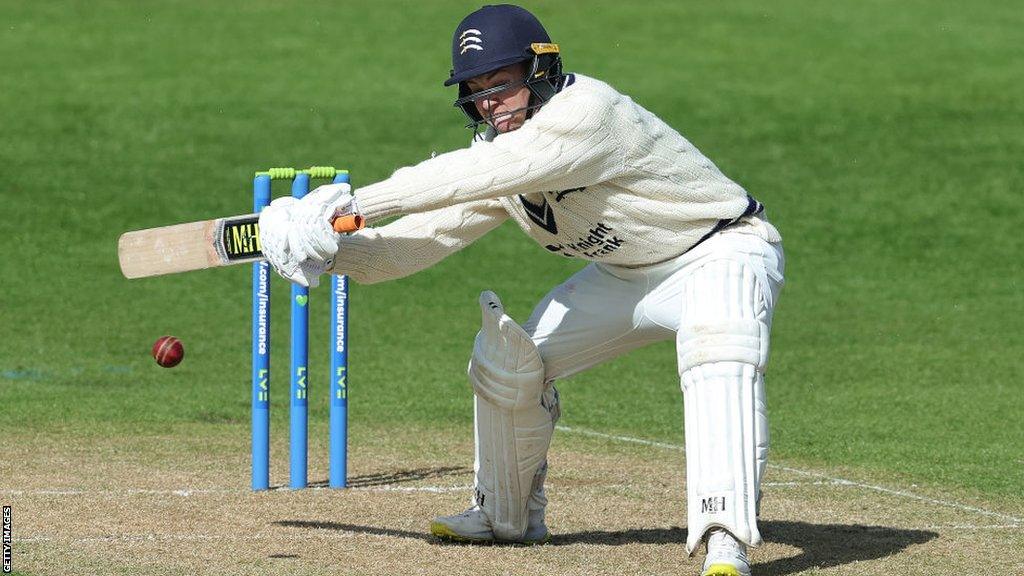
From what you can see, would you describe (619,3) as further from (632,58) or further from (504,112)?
(504,112)

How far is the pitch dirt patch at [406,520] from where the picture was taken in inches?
219

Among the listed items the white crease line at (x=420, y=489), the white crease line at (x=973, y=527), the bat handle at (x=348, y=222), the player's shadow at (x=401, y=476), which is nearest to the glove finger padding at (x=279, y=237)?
the bat handle at (x=348, y=222)

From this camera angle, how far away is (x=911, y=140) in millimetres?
17094

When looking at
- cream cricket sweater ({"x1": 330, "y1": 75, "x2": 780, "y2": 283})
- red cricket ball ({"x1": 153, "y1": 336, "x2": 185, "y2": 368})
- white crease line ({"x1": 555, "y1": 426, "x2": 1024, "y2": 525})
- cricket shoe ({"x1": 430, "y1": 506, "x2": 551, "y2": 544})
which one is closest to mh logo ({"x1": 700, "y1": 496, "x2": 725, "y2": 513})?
cream cricket sweater ({"x1": 330, "y1": 75, "x2": 780, "y2": 283})

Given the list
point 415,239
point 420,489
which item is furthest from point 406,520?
point 415,239

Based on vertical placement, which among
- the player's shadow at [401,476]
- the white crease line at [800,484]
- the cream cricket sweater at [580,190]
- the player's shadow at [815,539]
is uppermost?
the cream cricket sweater at [580,190]

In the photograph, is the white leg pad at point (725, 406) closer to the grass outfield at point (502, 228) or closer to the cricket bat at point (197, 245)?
the cricket bat at point (197, 245)

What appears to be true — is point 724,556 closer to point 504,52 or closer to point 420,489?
point 504,52

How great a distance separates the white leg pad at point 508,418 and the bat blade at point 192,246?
0.95 metres

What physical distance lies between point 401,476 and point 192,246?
2304mm

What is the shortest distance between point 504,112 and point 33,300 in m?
7.73

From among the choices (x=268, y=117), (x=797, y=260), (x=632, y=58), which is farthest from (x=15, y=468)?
(x=632, y=58)

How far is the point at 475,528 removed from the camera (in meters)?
6.08

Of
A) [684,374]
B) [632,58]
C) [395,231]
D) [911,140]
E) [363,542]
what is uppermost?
[632,58]
